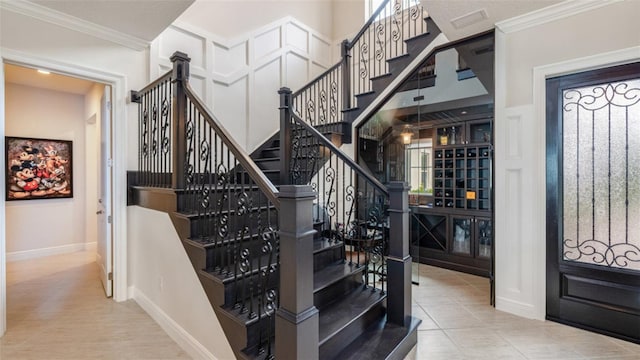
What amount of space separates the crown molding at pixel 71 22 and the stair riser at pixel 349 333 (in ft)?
10.9

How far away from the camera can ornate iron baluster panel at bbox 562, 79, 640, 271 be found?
229 centimetres

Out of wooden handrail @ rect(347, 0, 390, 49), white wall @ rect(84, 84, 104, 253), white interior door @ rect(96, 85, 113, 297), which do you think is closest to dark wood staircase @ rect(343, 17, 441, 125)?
wooden handrail @ rect(347, 0, 390, 49)

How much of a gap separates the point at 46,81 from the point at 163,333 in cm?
441

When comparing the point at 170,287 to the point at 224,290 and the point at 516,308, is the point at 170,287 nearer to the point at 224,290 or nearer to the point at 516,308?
the point at 224,290

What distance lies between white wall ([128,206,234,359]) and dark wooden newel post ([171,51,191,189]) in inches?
18.6

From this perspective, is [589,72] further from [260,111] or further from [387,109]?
[260,111]

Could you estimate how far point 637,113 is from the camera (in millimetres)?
2270

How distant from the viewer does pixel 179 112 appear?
2.41 metres

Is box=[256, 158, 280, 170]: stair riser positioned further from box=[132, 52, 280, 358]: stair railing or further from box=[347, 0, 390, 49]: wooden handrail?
box=[347, 0, 390, 49]: wooden handrail

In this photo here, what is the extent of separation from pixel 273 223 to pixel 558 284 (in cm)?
255

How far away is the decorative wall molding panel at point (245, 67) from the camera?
3592 mm

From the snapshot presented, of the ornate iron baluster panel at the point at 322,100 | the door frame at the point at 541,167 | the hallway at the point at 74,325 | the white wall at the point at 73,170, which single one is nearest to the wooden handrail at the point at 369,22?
the ornate iron baluster panel at the point at 322,100

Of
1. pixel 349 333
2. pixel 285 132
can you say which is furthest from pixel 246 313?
pixel 285 132

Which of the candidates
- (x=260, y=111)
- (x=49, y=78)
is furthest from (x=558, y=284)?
(x=49, y=78)
